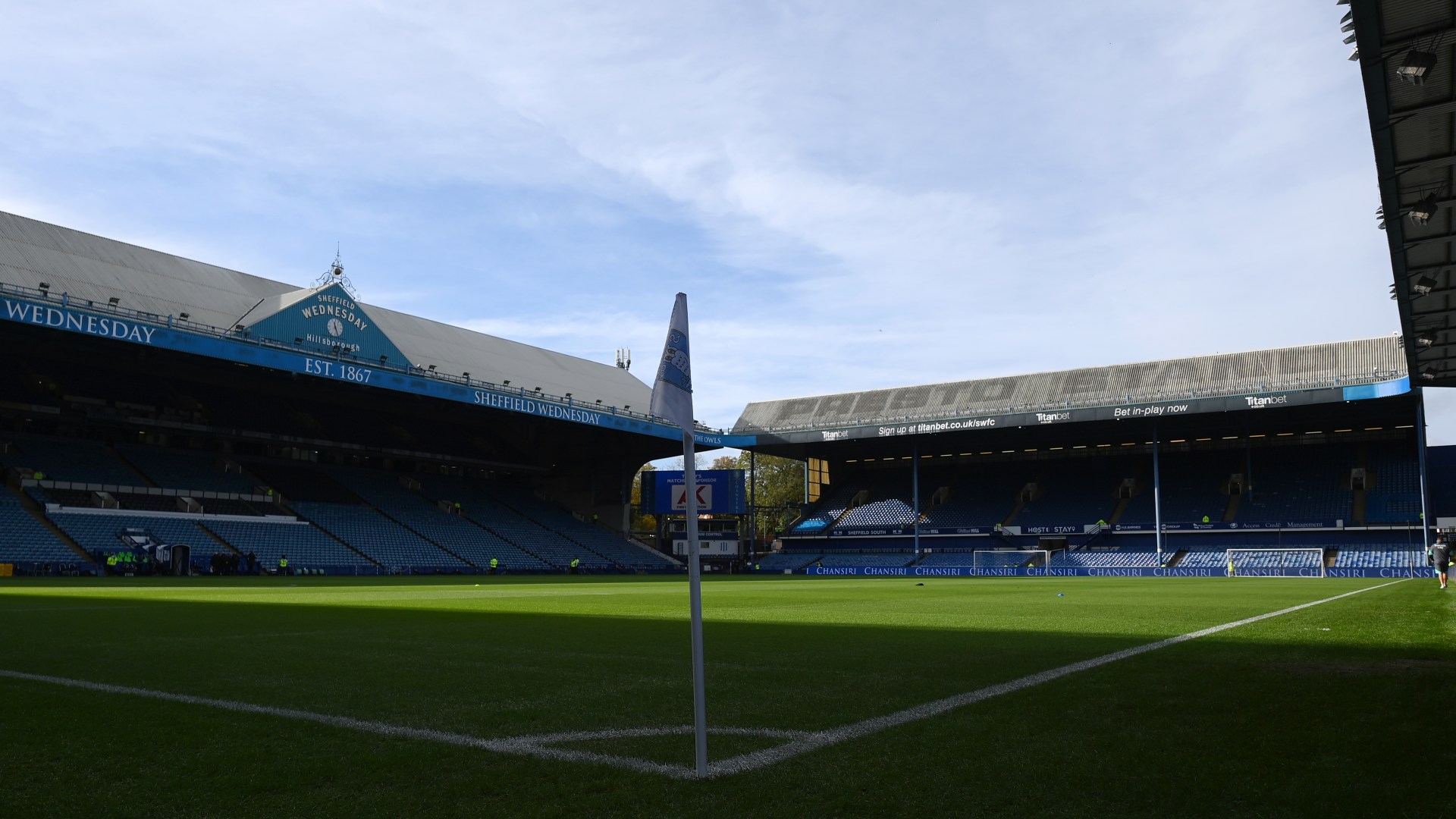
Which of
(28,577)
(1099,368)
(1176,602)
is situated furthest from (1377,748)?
(1099,368)

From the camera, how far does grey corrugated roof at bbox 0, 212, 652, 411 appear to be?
41969 mm

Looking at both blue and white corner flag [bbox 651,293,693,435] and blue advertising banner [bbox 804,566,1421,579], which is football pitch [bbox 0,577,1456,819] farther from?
blue advertising banner [bbox 804,566,1421,579]

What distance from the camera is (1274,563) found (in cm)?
5038

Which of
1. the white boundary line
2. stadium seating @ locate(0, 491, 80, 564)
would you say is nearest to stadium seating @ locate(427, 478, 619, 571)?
stadium seating @ locate(0, 491, 80, 564)

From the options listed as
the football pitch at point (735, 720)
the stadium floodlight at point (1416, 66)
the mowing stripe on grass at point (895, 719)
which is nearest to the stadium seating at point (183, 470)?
the football pitch at point (735, 720)

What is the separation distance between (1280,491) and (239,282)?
5794 cm

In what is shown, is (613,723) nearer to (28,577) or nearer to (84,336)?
(28,577)

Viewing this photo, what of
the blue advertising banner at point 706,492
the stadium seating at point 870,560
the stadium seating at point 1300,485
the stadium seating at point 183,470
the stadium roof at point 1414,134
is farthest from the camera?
the blue advertising banner at point 706,492

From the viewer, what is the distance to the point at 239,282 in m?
50.4

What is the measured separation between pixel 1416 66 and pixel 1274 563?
153ft

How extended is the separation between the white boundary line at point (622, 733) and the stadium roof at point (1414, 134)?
298 inches

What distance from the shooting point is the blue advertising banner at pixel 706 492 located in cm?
6469

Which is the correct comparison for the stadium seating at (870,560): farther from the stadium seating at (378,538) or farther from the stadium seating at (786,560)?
the stadium seating at (378,538)

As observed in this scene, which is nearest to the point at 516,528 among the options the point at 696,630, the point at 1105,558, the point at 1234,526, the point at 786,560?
the point at 786,560
